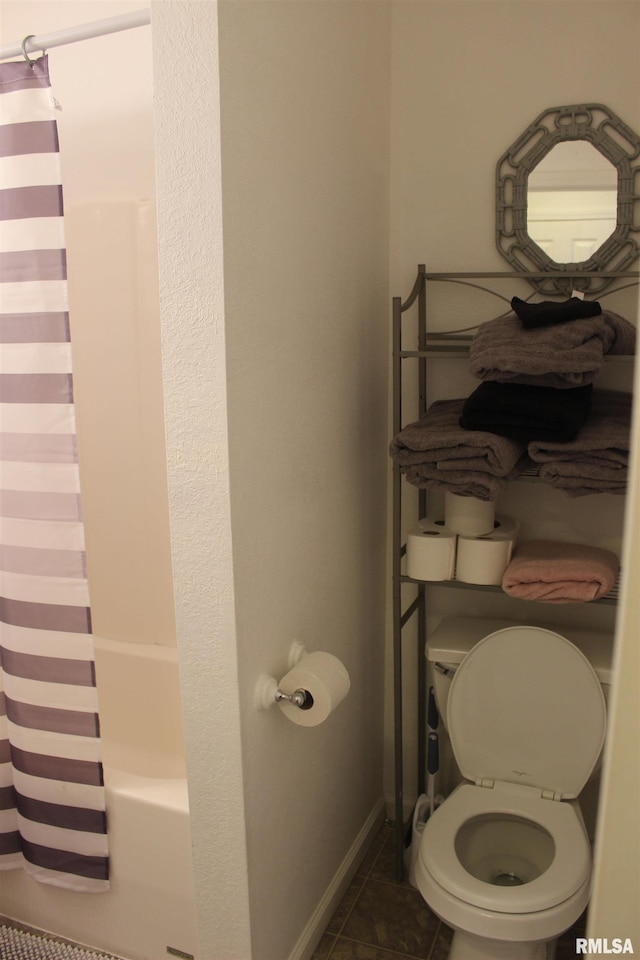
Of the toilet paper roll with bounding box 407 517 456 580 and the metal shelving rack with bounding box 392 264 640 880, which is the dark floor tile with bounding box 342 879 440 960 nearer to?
the metal shelving rack with bounding box 392 264 640 880

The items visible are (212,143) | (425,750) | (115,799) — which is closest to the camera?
(212,143)

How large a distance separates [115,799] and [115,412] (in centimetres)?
113

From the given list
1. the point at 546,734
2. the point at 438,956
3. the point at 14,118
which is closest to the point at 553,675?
the point at 546,734

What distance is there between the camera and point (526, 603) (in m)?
2.15

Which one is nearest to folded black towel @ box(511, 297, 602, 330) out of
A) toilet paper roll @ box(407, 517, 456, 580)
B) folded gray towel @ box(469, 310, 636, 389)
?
folded gray towel @ box(469, 310, 636, 389)

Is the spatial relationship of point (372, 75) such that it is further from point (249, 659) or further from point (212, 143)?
point (249, 659)

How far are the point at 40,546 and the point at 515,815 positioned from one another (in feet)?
4.18

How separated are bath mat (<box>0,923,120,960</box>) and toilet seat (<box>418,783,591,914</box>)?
0.85m

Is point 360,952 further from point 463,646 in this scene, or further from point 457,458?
point 457,458

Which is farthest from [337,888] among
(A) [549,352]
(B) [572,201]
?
(B) [572,201]

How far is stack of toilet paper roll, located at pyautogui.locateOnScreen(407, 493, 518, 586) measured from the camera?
1.89 meters

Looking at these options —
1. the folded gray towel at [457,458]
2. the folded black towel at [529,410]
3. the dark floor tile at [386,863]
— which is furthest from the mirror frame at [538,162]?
the dark floor tile at [386,863]

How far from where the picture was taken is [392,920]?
1979 millimetres

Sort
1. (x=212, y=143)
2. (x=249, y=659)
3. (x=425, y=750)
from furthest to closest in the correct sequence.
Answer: (x=425, y=750)
(x=249, y=659)
(x=212, y=143)
